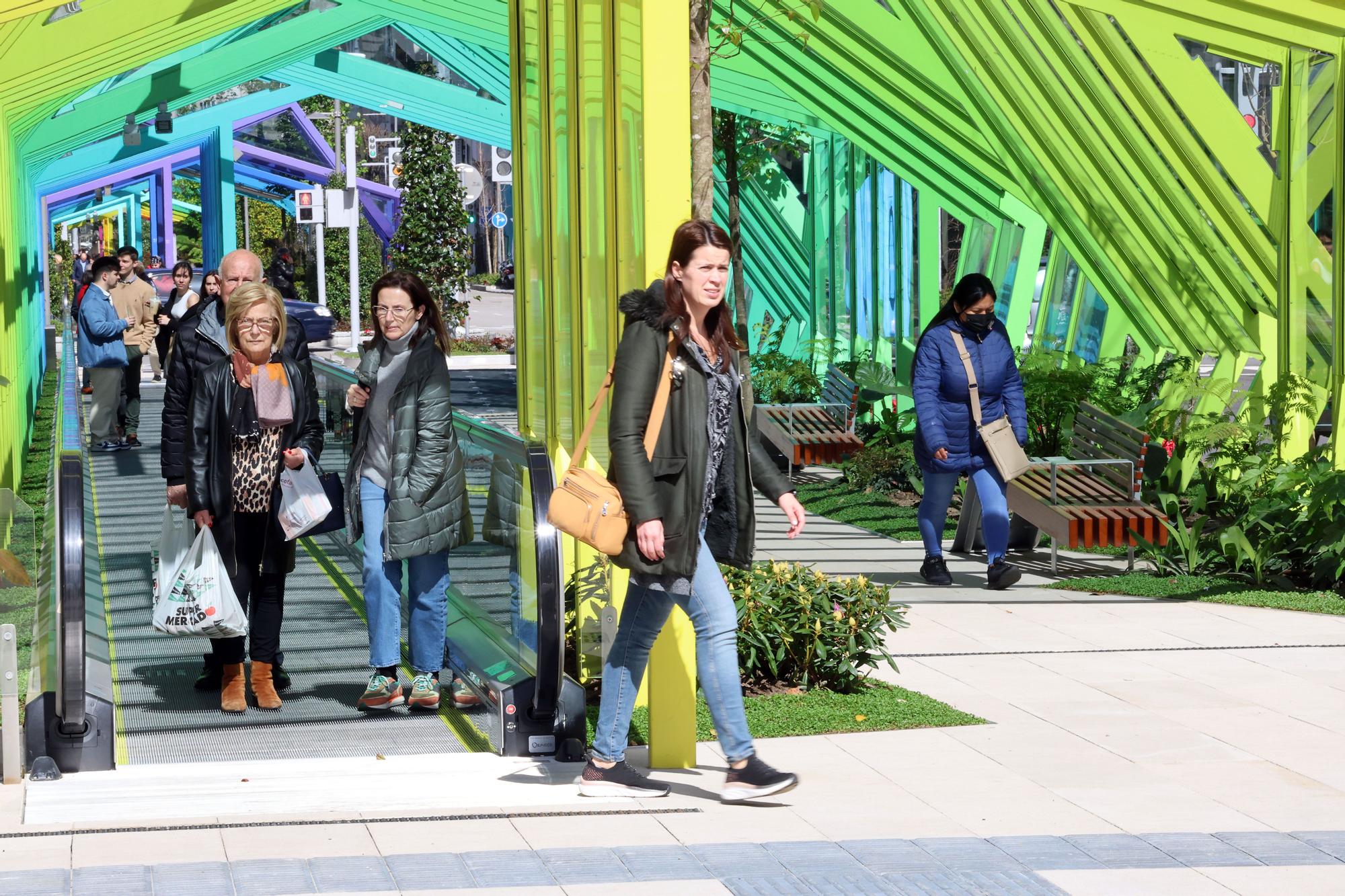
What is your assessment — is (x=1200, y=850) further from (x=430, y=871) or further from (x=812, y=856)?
(x=430, y=871)

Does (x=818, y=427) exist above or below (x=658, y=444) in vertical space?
below

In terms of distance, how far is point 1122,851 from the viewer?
496cm

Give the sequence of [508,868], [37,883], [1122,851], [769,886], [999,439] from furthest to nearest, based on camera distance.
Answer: [999,439] → [1122,851] → [508,868] → [769,886] → [37,883]

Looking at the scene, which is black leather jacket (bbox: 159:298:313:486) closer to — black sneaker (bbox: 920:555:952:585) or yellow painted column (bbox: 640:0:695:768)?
yellow painted column (bbox: 640:0:695:768)

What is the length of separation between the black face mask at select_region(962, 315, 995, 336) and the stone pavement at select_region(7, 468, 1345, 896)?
9.67 ft

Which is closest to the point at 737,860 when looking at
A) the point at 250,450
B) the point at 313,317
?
the point at 250,450

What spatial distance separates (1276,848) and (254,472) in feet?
12.3

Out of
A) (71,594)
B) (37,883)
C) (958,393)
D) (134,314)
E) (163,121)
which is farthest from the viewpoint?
(163,121)

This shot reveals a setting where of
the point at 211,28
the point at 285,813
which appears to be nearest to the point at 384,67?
the point at 211,28

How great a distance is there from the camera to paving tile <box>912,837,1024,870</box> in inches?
189

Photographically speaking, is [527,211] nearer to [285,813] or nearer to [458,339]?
[285,813]

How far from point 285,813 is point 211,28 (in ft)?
38.4

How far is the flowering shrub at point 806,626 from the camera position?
7105mm

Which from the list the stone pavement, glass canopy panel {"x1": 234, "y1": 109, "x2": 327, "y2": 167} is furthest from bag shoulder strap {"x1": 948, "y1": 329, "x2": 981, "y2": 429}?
glass canopy panel {"x1": 234, "y1": 109, "x2": 327, "y2": 167}
